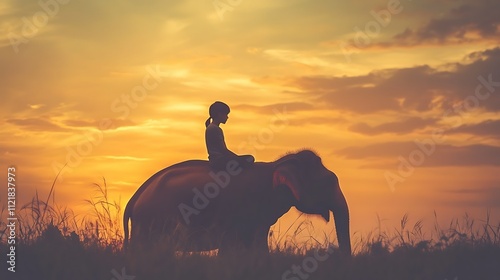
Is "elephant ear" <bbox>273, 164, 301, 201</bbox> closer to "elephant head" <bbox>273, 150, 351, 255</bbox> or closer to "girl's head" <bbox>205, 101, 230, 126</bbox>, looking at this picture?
"elephant head" <bbox>273, 150, 351, 255</bbox>

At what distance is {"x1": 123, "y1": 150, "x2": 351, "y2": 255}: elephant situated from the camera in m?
13.6

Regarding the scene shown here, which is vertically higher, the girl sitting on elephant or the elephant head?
the girl sitting on elephant

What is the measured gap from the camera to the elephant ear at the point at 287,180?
1387 centimetres

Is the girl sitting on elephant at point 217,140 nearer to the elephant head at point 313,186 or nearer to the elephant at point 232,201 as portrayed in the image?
the elephant at point 232,201

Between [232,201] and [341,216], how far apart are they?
84.0 inches

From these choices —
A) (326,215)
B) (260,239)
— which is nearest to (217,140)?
(260,239)

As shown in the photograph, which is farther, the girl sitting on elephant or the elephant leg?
the girl sitting on elephant

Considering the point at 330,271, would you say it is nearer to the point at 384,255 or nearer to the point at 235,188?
the point at 384,255

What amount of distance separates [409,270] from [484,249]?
2270mm

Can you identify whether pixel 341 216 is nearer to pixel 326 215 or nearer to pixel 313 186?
pixel 326 215

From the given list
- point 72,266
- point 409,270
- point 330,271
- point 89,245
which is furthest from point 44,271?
point 409,270

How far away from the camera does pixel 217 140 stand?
45.5 feet

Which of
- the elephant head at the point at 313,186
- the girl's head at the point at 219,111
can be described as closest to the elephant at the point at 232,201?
the elephant head at the point at 313,186

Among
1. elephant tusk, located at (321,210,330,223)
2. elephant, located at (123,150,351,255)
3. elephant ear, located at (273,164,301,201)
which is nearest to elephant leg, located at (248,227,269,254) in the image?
elephant, located at (123,150,351,255)
